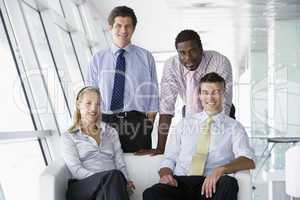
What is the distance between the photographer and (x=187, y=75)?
11.0 ft

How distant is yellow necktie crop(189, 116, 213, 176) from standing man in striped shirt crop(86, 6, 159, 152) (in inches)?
18.5

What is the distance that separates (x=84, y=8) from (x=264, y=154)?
463 cm

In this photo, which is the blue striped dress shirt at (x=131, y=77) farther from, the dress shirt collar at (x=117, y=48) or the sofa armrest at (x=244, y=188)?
the sofa armrest at (x=244, y=188)

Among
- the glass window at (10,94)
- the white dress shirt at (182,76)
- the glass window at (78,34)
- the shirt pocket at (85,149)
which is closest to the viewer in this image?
the shirt pocket at (85,149)

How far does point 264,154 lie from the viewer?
23.3 feet

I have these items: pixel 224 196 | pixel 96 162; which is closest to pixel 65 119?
pixel 96 162

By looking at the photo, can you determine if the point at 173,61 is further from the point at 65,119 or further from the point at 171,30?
the point at 171,30

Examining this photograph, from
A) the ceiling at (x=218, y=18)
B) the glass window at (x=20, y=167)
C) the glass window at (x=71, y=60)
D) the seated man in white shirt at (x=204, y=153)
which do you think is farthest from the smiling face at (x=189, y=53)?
the ceiling at (x=218, y=18)

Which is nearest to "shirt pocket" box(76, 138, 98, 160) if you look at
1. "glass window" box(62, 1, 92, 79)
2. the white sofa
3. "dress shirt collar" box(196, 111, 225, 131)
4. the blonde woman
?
the blonde woman

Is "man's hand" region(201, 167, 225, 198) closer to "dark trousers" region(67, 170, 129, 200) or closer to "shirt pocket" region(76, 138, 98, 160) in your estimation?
"dark trousers" region(67, 170, 129, 200)

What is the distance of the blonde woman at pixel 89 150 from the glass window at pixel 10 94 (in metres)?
1.04

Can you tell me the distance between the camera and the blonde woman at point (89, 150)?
2.69 m

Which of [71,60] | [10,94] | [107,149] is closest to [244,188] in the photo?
[107,149]

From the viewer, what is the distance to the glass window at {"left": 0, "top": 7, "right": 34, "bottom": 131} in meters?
4.01
